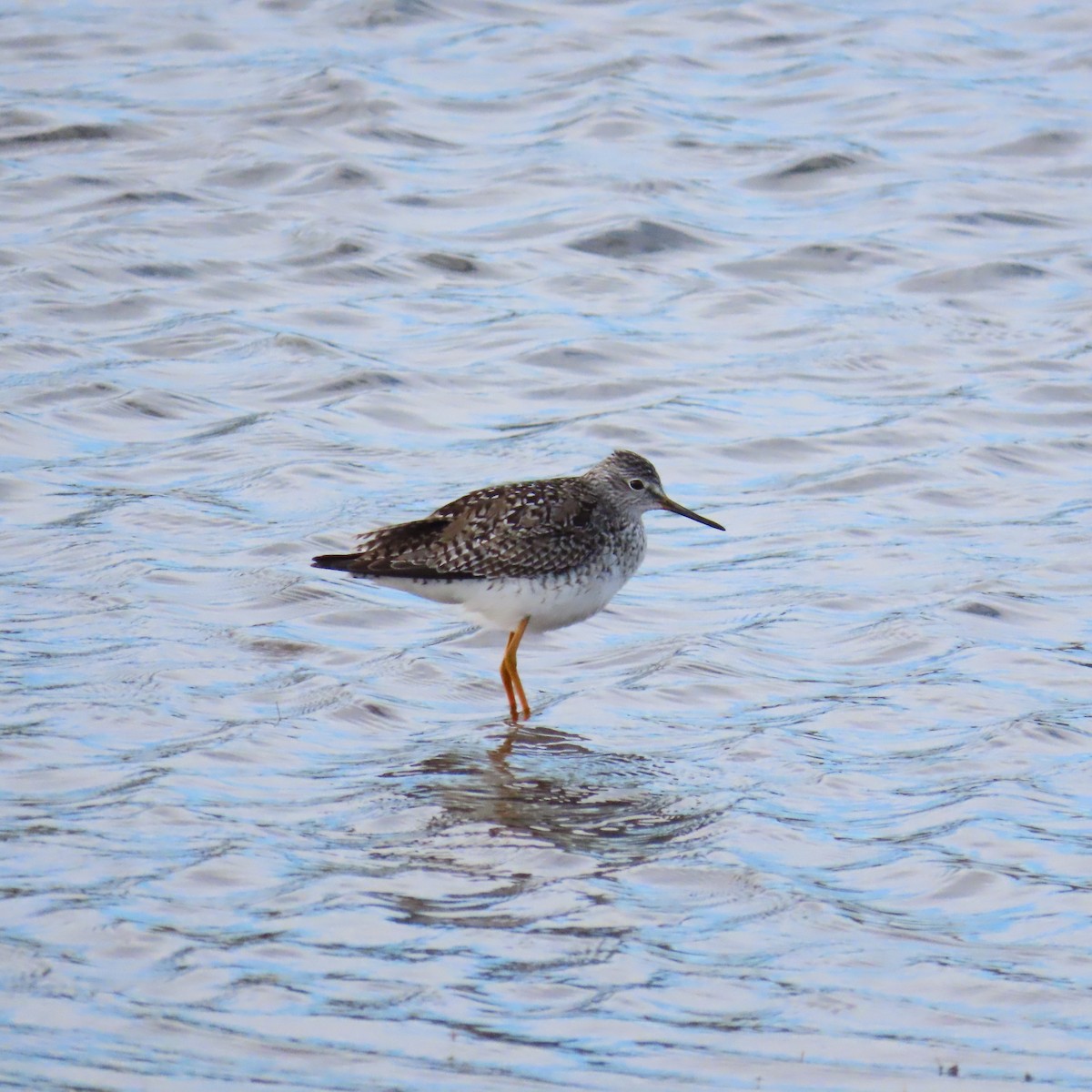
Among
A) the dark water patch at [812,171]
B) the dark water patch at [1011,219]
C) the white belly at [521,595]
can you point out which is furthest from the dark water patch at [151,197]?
the white belly at [521,595]

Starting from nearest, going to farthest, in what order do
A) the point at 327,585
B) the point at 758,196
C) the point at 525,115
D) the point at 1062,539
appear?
the point at 327,585 < the point at 1062,539 < the point at 758,196 < the point at 525,115

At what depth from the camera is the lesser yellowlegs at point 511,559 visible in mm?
10031

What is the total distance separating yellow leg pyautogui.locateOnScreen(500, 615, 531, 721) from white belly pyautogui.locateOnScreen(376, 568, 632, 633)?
0.05 meters

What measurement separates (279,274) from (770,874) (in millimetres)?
10845

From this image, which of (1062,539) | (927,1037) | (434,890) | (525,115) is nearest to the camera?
(927,1037)

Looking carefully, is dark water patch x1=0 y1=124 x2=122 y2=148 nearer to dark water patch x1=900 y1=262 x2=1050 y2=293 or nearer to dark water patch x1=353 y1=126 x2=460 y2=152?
dark water patch x1=353 y1=126 x2=460 y2=152

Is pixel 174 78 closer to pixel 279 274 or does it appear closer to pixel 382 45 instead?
pixel 382 45

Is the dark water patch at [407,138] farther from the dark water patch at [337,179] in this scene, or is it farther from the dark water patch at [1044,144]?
the dark water patch at [1044,144]

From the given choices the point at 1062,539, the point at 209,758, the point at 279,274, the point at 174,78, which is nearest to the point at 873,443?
the point at 1062,539

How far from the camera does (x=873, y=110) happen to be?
69.3 feet

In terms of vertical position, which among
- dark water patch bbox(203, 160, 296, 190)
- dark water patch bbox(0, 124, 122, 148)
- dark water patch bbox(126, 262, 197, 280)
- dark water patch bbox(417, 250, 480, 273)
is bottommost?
dark water patch bbox(417, 250, 480, 273)

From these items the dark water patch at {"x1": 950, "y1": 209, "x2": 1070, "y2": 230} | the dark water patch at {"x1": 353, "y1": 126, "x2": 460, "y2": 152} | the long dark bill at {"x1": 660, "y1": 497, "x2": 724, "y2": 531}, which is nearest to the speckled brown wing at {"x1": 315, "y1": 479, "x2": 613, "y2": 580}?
the long dark bill at {"x1": 660, "y1": 497, "x2": 724, "y2": 531}

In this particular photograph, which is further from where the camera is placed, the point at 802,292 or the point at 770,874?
the point at 802,292

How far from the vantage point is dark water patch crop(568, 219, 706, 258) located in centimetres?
1809
